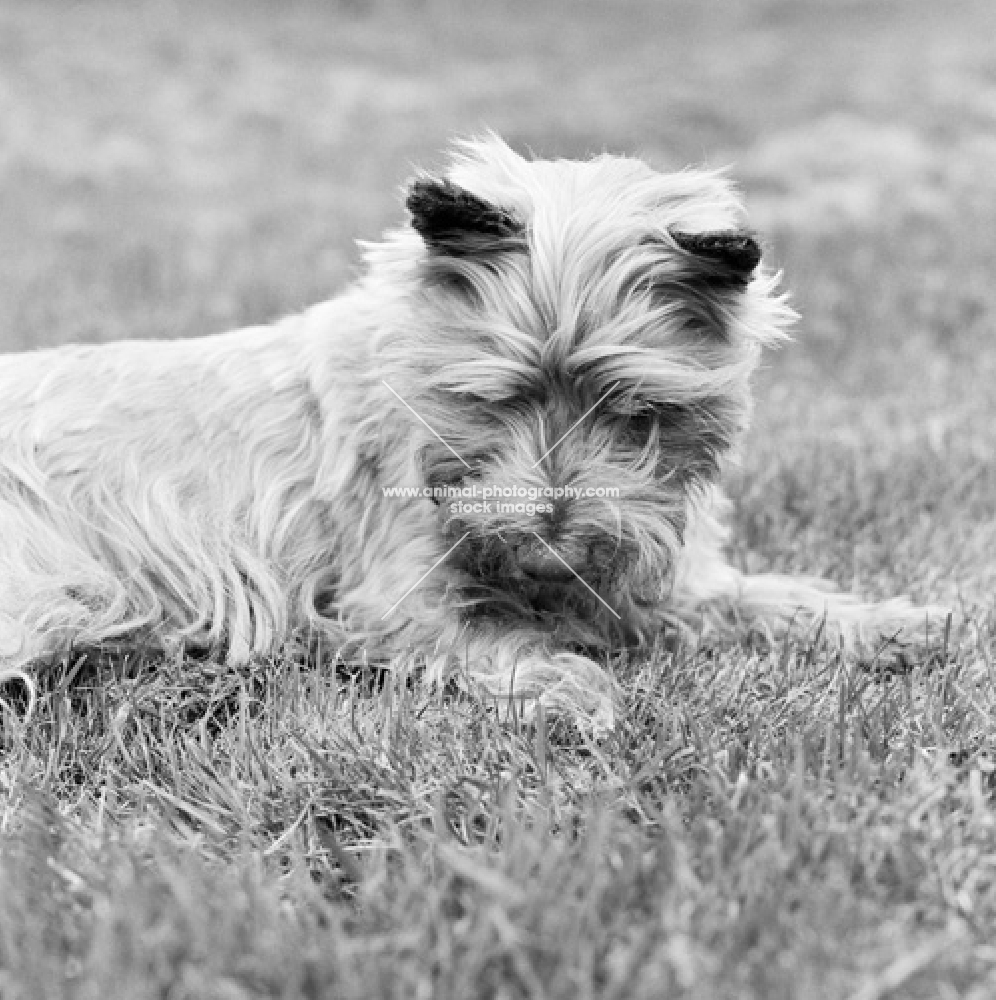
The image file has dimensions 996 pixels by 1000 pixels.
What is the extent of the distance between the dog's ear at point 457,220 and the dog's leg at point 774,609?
1.07 metres

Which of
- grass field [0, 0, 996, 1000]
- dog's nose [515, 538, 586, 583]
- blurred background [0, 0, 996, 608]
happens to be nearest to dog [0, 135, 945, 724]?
dog's nose [515, 538, 586, 583]

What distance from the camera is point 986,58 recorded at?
1645cm

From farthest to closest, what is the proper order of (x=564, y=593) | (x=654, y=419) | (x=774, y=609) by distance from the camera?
(x=774, y=609)
(x=564, y=593)
(x=654, y=419)

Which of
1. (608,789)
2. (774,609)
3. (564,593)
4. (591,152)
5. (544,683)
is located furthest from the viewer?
(591,152)

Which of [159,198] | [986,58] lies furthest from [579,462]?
[986,58]

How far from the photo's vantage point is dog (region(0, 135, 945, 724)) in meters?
2.83

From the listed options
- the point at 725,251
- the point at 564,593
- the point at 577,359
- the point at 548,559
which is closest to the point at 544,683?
the point at 564,593

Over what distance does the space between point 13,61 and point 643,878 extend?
640 inches

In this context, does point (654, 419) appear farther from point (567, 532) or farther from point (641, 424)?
point (567, 532)

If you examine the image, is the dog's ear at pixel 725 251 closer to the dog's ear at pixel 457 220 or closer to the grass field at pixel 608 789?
the dog's ear at pixel 457 220

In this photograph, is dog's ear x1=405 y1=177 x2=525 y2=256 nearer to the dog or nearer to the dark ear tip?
the dog

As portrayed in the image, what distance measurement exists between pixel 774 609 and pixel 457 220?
5.51 ft

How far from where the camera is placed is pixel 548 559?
282cm

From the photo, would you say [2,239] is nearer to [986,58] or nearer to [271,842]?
[271,842]
